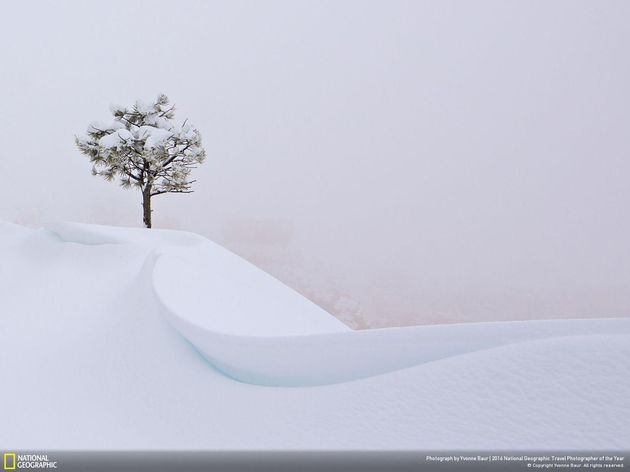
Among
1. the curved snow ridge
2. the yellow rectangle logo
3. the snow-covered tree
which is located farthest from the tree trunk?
the yellow rectangle logo

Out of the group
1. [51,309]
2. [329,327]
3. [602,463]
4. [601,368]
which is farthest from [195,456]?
[329,327]

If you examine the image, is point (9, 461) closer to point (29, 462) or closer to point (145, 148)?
point (29, 462)

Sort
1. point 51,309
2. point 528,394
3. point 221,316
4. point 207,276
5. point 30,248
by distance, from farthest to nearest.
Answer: point 30,248 → point 207,276 → point 51,309 → point 221,316 → point 528,394

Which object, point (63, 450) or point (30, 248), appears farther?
point (30, 248)

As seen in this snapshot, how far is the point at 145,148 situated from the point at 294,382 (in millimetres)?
10315

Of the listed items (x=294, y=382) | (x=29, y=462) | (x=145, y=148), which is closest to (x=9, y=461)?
(x=29, y=462)

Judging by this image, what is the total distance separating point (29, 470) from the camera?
5.02 ft

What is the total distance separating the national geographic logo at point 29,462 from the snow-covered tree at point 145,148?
10311 mm

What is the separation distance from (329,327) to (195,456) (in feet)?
13.1

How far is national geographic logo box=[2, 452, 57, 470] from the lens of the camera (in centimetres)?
154

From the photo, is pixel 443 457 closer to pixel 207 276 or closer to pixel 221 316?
pixel 221 316

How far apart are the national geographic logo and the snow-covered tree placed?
10311 millimetres

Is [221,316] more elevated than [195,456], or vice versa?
[195,456]

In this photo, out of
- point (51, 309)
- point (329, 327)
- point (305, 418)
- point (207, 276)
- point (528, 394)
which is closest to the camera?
point (528, 394)
